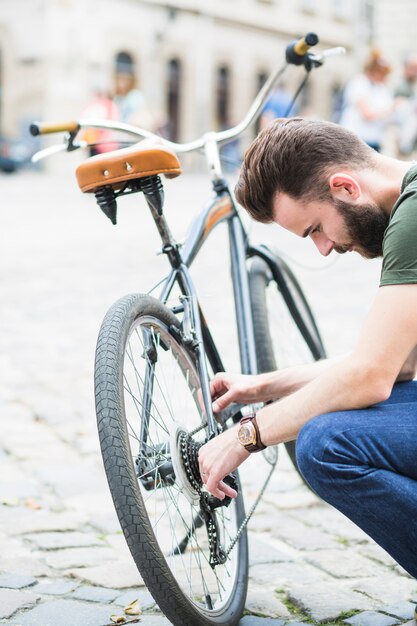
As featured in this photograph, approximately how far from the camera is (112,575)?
3059 mm

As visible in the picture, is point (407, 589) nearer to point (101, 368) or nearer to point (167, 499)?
point (167, 499)

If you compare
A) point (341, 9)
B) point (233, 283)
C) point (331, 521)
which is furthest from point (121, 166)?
point (341, 9)

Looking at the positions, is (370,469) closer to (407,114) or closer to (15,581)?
(15,581)

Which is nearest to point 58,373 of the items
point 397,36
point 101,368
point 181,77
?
point 101,368

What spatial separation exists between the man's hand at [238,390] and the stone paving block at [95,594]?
57 cm

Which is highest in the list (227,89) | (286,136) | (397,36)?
(286,136)

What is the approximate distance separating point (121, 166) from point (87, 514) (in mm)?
1455

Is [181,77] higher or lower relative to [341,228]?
lower

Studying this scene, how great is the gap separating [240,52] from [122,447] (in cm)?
3808

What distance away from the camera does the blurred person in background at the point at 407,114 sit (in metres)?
10.9

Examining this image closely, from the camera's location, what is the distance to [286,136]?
240 centimetres

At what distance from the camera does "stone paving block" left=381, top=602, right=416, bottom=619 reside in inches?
109

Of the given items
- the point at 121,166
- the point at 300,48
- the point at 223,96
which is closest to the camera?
the point at 121,166

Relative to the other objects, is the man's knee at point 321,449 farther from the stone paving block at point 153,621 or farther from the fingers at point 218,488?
the stone paving block at point 153,621
